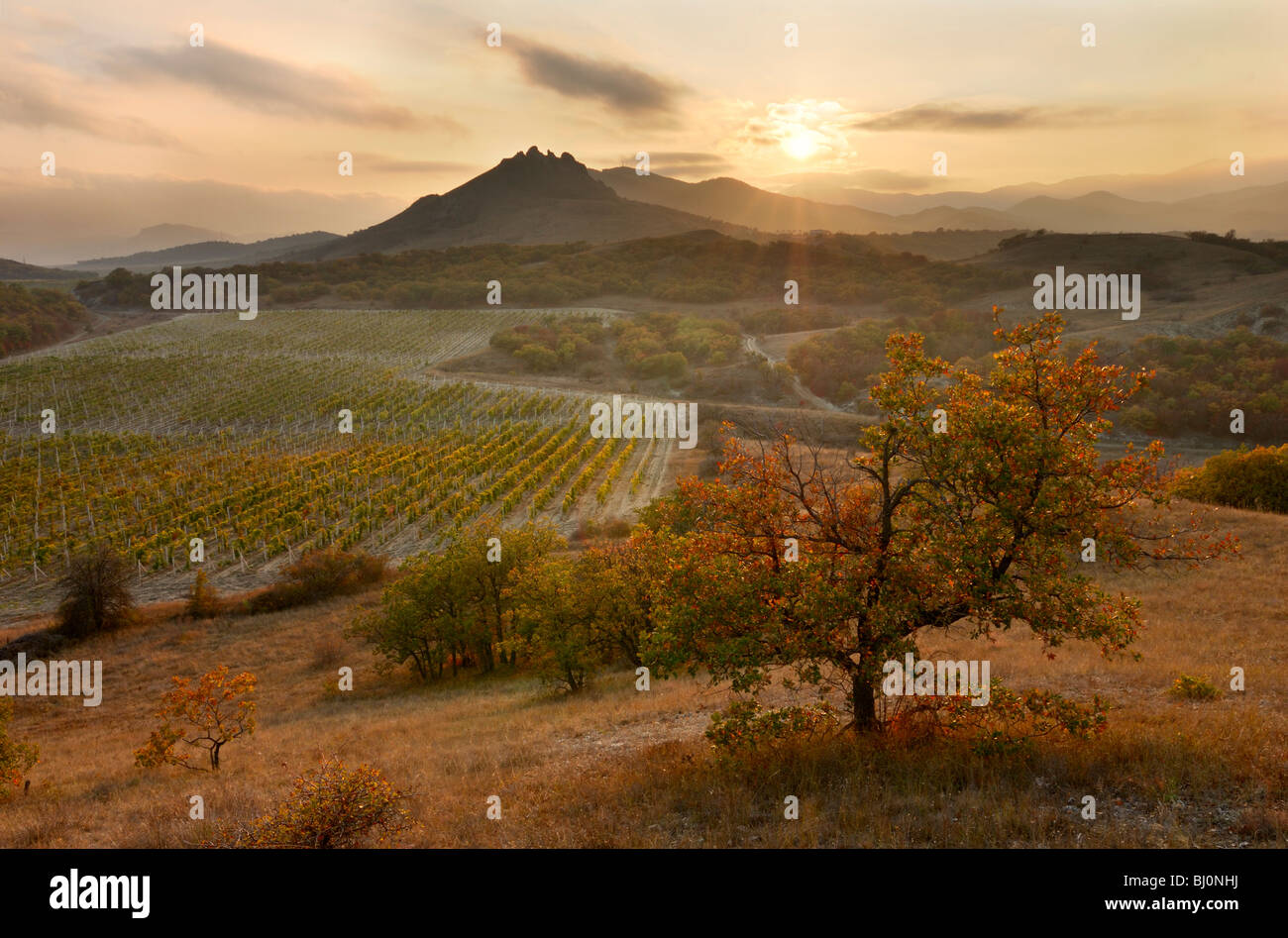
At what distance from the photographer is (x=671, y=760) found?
12984 mm

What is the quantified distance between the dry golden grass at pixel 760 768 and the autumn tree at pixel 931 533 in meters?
1.88

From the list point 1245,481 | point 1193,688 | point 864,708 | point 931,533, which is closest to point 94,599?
point 864,708

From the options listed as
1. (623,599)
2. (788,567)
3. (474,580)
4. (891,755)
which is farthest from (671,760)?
(474,580)

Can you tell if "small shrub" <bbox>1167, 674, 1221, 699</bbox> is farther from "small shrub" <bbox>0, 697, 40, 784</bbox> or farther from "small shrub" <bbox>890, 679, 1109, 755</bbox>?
"small shrub" <bbox>0, 697, 40, 784</bbox>

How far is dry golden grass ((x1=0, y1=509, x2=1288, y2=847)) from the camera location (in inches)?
360

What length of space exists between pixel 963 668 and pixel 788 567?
4.70 meters

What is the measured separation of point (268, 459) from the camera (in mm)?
62344

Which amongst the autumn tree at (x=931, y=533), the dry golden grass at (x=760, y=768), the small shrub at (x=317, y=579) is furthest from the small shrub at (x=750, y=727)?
the small shrub at (x=317, y=579)

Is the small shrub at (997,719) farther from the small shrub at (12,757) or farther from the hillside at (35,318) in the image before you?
the hillside at (35,318)

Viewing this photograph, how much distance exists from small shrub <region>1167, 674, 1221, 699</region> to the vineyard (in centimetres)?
2752

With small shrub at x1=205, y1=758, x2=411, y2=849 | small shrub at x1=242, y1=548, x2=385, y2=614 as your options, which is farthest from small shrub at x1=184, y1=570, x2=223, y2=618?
small shrub at x1=205, y1=758, x2=411, y2=849

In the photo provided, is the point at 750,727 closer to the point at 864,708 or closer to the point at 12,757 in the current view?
the point at 864,708

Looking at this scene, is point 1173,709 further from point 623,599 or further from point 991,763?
point 623,599

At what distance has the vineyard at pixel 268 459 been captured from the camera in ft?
154
